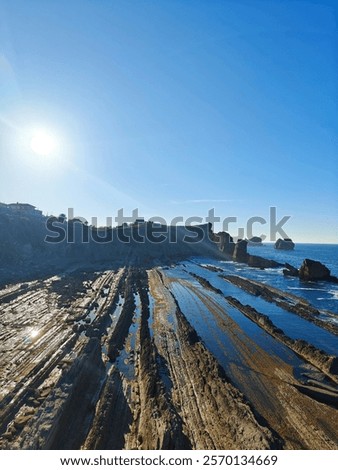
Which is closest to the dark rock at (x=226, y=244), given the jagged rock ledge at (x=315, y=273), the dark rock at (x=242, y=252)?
the dark rock at (x=242, y=252)

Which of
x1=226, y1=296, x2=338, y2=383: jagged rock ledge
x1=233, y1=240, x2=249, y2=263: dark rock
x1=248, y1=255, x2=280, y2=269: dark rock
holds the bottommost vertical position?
x1=226, y1=296, x2=338, y2=383: jagged rock ledge

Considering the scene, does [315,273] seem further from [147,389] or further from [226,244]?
[226,244]

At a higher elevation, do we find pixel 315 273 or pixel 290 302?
pixel 315 273

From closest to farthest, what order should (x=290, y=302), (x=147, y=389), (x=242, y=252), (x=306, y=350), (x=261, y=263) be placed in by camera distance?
(x=147, y=389), (x=306, y=350), (x=290, y=302), (x=261, y=263), (x=242, y=252)

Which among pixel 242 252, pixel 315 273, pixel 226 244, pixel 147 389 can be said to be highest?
pixel 226 244

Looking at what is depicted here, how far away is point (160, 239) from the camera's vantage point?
127 m

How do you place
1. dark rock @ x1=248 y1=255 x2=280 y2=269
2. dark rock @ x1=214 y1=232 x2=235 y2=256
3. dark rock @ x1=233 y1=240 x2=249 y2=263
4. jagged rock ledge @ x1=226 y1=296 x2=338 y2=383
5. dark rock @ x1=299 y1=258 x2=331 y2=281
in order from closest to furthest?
jagged rock ledge @ x1=226 y1=296 x2=338 y2=383, dark rock @ x1=299 y1=258 x2=331 y2=281, dark rock @ x1=248 y1=255 x2=280 y2=269, dark rock @ x1=233 y1=240 x2=249 y2=263, dark rock @ x1=214 y1=232 x2=235 y2=256

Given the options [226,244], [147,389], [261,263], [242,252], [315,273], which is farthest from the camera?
[226,244]

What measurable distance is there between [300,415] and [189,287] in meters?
34.7

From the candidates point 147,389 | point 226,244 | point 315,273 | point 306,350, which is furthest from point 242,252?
point 147,389

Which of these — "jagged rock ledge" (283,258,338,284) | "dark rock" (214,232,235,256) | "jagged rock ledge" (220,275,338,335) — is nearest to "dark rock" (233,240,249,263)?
"dark rock" (214,232,235,256)

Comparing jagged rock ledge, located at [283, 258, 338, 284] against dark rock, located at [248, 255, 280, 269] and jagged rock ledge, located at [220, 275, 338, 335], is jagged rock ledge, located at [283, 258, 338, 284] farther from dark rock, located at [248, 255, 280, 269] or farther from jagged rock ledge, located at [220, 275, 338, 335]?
dark rock, located at [248, 255, 280, 269]

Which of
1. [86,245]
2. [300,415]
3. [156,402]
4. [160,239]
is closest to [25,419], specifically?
[156,402]

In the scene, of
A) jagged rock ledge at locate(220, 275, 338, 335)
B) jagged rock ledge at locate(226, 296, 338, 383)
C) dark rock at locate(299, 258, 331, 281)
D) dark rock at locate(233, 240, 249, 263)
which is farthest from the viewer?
dark rock at locate(233, 240, 249, 263)
